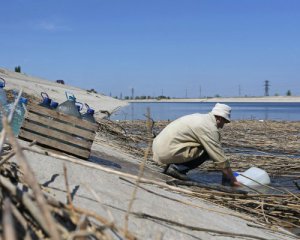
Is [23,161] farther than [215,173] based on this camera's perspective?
No

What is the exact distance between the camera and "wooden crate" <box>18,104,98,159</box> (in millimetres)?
5277

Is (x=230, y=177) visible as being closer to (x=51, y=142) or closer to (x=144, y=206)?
(x=51, y=142)

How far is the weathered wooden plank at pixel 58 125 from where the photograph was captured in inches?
208

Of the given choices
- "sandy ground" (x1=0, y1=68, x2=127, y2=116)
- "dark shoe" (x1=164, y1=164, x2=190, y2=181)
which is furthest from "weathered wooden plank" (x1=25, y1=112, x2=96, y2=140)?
"sandy ground" (x1=0, y1=68, x2=127, y2=116)

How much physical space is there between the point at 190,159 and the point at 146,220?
3.25 meters

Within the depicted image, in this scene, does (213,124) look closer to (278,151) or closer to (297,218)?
(297,218)

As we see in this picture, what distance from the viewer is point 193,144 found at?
643cm

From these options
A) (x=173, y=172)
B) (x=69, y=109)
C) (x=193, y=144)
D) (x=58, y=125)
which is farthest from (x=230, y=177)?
(x=58, y=125)

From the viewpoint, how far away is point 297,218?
16.5 feet

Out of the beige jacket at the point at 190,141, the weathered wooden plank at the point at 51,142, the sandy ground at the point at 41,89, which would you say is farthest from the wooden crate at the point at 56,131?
the sandy ground at the point at 41,89

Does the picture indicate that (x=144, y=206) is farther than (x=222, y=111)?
No

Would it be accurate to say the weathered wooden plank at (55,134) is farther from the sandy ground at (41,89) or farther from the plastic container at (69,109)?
the sandy ground at (41,89)

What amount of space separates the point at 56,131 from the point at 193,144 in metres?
2.06

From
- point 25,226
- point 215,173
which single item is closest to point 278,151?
point 215,173
